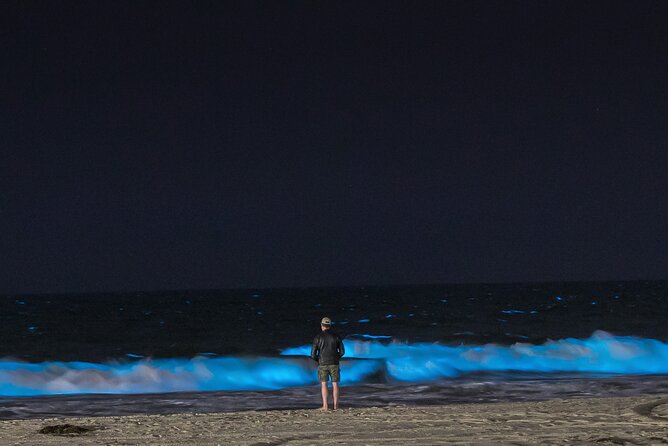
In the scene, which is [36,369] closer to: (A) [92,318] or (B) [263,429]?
(B) [263,429]

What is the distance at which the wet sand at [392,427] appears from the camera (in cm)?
1138

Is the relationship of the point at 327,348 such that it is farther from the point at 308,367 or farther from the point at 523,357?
the point at 523,357

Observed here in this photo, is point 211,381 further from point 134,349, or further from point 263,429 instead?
point 263,429

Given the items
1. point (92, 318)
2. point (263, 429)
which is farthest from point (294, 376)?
point (92, 318)

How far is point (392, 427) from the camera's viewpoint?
1242 centimetres

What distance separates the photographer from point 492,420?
1286cm

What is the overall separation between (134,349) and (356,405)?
28822 mm

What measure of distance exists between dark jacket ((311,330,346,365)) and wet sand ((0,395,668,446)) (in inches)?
34.2

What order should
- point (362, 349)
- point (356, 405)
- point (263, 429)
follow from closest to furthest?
1. point (263, 429)
2. point (356, 405)
3. point (362, 349)

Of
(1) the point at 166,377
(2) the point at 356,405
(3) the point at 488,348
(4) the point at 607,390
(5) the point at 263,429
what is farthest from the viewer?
(3) the point at 488,348

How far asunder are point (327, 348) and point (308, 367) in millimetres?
17177

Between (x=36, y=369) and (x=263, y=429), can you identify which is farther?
(x=36, y=369)

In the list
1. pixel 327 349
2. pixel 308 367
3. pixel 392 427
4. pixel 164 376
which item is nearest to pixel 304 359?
pixel 308 367

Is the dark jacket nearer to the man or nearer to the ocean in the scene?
the man
